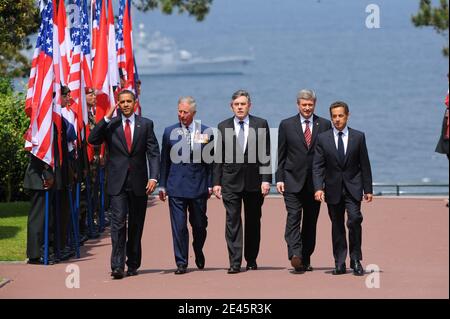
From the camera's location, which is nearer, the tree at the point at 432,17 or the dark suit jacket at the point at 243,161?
the dark suit jacket at the point at 243,161

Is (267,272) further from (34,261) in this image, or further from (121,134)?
(34,261)

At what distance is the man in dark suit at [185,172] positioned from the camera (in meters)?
15.7

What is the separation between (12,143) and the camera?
2469cm

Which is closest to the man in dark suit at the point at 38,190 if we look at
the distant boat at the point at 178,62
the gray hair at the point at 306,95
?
the gray hair at the point at 306,95

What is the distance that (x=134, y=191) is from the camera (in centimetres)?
1555

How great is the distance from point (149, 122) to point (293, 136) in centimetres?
163

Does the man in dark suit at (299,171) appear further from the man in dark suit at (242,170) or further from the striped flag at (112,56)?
the striped flag at (112,56)

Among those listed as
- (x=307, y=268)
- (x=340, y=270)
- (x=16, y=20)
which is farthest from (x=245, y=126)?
(x=16, y=20)

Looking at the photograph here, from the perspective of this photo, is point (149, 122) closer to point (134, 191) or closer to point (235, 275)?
point (134, 191)

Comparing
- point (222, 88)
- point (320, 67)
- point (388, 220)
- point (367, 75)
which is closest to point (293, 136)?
point (388, 220)

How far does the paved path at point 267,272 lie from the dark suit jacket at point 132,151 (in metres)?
1.07

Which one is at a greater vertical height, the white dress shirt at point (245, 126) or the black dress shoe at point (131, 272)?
the white dress shirt at point (245, 126)

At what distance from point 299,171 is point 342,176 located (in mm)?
548

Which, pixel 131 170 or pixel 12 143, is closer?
pixel 131 170
